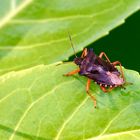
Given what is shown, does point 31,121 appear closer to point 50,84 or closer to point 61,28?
point 50,84

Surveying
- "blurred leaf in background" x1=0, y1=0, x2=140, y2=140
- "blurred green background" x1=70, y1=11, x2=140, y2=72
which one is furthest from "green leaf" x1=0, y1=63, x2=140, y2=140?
"blurred green background" x1=70, y1=11, x2=140, y2=72

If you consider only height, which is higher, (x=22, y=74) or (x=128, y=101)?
(x=22, y=74)

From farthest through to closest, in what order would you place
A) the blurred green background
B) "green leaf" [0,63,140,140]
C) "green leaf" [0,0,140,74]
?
the blurred green background → "green leaf" [0,0,140,74] → "green leaf" [0,63,140,140]

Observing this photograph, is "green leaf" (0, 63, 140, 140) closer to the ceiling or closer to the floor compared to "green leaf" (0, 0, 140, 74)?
closer to the floor

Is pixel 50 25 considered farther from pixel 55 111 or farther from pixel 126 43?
pixel 126 43

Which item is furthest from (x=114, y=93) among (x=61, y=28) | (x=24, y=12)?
(x=24, y=12)

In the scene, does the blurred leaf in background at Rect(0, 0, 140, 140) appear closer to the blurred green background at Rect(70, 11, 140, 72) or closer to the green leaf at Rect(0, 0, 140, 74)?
the green leaf at Rect(0, 0, 140, 74)

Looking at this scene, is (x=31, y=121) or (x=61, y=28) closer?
(x=31, y=121)
